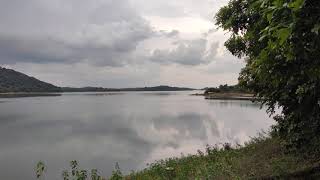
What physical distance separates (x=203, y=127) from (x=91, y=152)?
2401cm

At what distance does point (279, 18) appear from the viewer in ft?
24.3

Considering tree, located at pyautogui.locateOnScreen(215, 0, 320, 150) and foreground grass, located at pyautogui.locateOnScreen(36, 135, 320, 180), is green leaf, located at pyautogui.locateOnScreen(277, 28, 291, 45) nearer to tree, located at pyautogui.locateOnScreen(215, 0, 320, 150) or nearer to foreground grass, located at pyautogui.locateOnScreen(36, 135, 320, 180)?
tree, located at pyautogui.locateOnScreen(215, 0, 320, 150)

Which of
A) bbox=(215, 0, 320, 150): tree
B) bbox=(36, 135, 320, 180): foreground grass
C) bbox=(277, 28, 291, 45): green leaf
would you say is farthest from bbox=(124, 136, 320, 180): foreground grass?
bbox=(277, 28, 291, 45): green leaf

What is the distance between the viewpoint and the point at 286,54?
25.4ft

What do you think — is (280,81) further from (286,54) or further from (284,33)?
(284,33)

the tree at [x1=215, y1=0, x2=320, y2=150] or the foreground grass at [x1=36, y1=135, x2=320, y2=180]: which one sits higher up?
the tree at [x1=215, y1=0, x2=320, y2=150]

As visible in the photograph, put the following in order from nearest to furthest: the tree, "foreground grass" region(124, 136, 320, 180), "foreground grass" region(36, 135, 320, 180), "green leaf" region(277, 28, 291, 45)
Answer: "green leaf" region(277, 28, 291, 45) < the tree < "foreground grass" region(36, 135, 320, 180) < "foreground grass" region(124, 136, 320, 180)

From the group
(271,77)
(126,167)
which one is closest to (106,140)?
(126,167)

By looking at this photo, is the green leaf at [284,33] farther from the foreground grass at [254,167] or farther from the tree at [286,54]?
the foreground grass at [254,167]

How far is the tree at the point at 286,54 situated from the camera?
23.3ft

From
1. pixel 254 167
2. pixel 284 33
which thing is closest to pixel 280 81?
pixel 284 33

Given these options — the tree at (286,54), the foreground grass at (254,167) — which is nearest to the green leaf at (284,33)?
the tree at (286,54)

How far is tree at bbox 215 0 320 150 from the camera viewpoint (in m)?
7.10

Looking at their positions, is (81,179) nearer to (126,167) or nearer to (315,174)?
(315,174)
